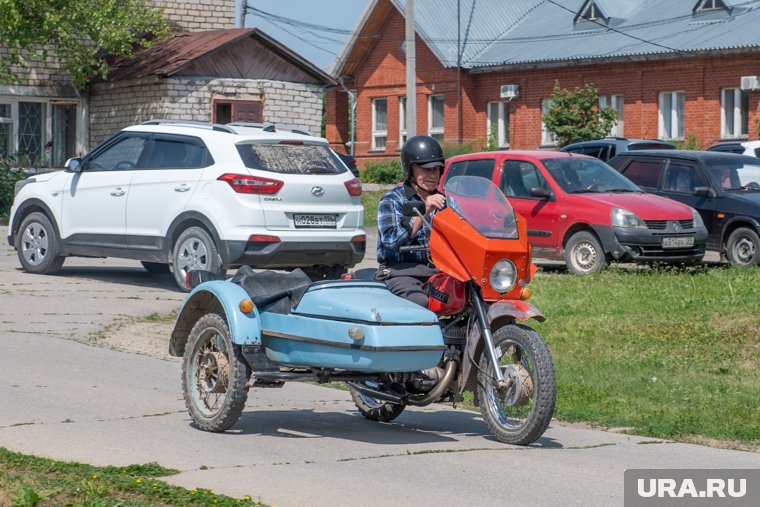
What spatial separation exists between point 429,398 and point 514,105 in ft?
134

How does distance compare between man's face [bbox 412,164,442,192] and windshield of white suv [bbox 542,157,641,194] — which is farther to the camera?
windshield of white suv [bbox 542,157,641,194]

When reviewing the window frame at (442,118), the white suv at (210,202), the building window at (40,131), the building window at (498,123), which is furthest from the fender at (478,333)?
the window frame at (442,118)

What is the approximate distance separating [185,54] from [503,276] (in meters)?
26.4

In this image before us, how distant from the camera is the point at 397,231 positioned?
8273 millimetres

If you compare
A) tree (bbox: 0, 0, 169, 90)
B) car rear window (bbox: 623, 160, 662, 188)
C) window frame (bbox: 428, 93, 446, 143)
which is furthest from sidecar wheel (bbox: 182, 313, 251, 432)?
window frame (bbox: 428, 93, 446, 143)

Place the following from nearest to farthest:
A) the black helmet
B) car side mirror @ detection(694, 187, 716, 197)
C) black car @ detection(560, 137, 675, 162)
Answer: the black helmet → car side mirror @ detection(694, 187, 716, 197) → black car @ detection(560, 137, 675, 162)

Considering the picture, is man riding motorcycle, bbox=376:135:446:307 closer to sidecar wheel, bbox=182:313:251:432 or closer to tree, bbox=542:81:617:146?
sidecar wheel, bbox=182:313:251:432

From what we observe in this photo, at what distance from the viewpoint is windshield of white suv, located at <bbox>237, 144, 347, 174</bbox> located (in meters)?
15.2

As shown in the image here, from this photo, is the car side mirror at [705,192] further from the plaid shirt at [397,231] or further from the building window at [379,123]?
the building window at [379,123]

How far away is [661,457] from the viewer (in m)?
7.80

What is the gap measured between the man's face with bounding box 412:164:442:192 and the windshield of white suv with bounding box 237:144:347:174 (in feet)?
22.7

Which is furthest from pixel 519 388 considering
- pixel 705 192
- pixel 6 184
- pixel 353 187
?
pixel 6 184

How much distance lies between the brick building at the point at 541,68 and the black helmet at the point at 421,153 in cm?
3338

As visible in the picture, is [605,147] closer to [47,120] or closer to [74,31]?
[74,31]
